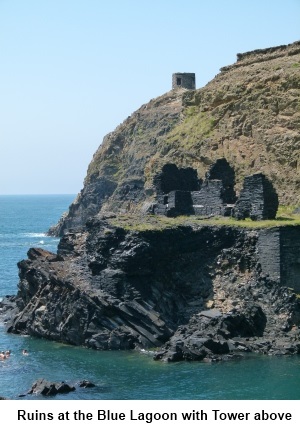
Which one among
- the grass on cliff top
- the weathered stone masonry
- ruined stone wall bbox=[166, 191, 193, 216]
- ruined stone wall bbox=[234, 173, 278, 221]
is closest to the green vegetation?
ruined stone wall bbox=[166, 191, 193, 216]

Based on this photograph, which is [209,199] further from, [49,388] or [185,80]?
[185,80]

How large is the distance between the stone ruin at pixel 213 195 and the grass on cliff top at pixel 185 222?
965 mm

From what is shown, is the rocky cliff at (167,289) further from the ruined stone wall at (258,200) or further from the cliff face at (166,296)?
the ruined stone wall at (258,200)

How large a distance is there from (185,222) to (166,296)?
236 inches

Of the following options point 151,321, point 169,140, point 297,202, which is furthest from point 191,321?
point 169,140

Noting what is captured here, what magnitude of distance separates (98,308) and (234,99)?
4103 cm

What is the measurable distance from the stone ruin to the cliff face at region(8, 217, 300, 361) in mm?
2751

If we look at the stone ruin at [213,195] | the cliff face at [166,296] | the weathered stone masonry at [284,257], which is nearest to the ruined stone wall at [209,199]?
the stone ruin at [213,195]

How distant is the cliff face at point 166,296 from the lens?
62.6 meters

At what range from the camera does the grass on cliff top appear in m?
67.2

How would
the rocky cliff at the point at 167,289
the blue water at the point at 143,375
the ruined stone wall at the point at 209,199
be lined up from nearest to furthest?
the blue water at the point at 143,375 → the rocky cliff at the point at 167,289 → the ruined stone wall at the point at 209,199

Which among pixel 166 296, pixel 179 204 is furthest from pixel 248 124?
pixel 166 296

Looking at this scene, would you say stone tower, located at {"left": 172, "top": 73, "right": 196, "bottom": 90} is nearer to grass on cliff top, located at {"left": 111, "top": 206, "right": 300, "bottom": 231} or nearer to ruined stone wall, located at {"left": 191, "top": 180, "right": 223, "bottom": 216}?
ruined stone wall, located at {"left": 191, "top": 180, "right": 223, "bottom": 216}

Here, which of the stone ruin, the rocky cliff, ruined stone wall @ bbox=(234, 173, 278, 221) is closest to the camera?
the rocky cliff
